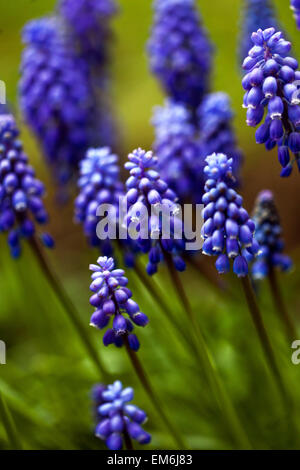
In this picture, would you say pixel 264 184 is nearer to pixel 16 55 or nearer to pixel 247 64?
pixel 16 55

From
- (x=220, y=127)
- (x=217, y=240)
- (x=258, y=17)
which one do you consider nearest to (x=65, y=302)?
(x=217, y=240)

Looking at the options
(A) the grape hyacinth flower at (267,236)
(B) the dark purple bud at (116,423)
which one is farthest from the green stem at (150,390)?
(A) the grape hyacinth flower at (267,236)

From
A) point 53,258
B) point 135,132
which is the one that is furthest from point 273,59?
point 135,132

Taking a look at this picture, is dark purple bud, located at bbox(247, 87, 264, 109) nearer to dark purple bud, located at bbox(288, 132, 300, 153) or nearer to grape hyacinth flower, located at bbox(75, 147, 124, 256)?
dark purple bud, located at bbox(288, 132, 300, 153)

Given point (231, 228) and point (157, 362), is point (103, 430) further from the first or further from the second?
point (157, 362)

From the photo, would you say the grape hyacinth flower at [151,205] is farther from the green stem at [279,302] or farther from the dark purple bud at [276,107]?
the green stem at [279,302]
